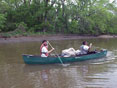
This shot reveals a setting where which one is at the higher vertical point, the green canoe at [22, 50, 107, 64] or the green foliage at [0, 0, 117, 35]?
the green foliage at [0, 0, 117, 35]

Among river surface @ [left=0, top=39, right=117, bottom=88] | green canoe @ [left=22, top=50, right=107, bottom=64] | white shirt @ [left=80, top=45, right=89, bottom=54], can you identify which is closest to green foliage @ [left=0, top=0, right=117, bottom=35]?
white shirt @ [left=80, top=45, right=89, bottom=54]

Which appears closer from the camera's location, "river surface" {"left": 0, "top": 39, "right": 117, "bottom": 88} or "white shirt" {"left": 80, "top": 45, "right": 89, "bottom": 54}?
"river surface" {"left": 0, "top": 39, "right": 117, "bottom": 88}

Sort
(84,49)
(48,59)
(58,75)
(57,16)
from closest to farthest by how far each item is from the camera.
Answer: (58,75)
(48,59)
(84,49)
(57,16)

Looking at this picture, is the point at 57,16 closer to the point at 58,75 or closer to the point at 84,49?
the point at 84,49

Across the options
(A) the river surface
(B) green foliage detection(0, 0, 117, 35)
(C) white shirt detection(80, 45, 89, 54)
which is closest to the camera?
(A) the river surface

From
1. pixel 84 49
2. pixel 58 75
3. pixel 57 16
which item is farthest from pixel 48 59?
pixel 57 16

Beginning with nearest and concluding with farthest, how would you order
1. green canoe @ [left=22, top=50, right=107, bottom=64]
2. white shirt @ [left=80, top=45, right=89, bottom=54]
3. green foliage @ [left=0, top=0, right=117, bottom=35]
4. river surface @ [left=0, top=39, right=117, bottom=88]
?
1. river surface @ [left=0, top=39, right=117, bottom=88]
2. green canoe @ [left=22, top=50, right=107, bottom=64]
3. white shirt @ [left=80, top=45, right=89, bottom=54]
4. green foliage @ [left=0, top=0, right=117, bottom=35]

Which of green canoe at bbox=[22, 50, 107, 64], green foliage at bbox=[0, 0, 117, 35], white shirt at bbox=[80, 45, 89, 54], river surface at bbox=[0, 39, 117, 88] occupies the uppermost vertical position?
green foliage at bbox=[0, 0, 117, 35]

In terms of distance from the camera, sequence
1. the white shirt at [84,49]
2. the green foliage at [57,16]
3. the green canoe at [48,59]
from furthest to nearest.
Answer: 1. the green foliage at [57,16]
2. the white shirt at [84,49]
3. the green canoe at [48,59]

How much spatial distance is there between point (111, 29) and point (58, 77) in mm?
34817

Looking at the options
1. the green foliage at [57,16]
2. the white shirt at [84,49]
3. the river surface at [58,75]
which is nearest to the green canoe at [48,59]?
the river surface at [58,75]

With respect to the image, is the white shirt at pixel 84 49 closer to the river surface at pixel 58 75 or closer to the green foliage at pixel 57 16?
the river surface at pixel 58 75

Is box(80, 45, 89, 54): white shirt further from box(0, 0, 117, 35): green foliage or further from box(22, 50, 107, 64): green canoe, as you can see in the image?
box(0, 0, 117, 35): green foliage

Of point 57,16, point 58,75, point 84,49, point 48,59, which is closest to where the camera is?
point 58,75
